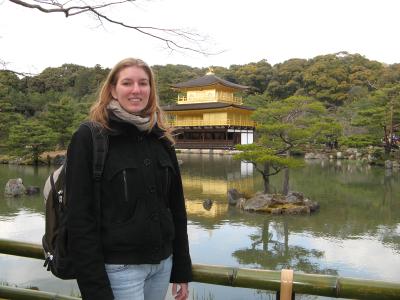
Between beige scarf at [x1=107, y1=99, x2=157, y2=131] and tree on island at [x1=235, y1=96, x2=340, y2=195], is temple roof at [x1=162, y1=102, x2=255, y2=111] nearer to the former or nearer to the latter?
tree on island at [x1=235, y1=96, x2=340, y2=195]

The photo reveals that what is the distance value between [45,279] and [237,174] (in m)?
10.7

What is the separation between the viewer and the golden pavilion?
27812mm

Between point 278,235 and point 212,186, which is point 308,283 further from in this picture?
point 212,186

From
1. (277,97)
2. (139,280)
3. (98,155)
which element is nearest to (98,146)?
(98,155)

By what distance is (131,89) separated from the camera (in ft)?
4.69

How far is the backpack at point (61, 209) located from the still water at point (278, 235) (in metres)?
2.88

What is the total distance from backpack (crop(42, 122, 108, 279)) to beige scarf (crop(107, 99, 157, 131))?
0.29 ft

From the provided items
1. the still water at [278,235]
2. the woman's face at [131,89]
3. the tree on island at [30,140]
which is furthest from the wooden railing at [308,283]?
the tree on island at [30,140]

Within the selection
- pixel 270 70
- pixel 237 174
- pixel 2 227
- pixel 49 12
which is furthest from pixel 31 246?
pixel 270 70

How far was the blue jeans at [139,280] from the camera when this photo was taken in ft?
4.36

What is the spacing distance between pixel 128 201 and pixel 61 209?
0.21 metres

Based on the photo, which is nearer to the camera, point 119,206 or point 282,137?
point 119,206

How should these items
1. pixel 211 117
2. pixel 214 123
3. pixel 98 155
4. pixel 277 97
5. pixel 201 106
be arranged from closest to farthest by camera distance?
pixel 98 155 < pixel 214 123 < pixel 211 117 < pixel 201 106 < pixel 277 97

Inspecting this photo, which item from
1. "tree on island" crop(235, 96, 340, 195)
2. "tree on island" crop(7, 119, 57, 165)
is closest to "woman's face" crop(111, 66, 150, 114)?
"tree on island" crop(235, 96, 340, 195)
